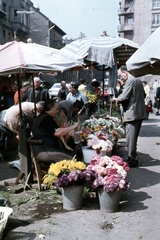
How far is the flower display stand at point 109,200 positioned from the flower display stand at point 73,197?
29cm

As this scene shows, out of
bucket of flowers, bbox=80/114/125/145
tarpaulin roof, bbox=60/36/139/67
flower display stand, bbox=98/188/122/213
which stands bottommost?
flower display stand, bbox=98/188/122/213

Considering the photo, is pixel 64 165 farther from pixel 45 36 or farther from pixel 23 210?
pixel 45 36

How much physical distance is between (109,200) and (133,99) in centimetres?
310

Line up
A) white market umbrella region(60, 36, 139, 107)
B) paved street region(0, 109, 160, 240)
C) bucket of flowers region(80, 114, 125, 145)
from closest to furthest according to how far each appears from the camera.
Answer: paved street region(0, 109, 160, 240)
bucket of flowers region(80, 114, 125, 145)
white market umbrella region(60, 36, 139, 107)

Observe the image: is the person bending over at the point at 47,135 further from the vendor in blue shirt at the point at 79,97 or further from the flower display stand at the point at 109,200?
the vendor in blue shirt at the point at 79,97

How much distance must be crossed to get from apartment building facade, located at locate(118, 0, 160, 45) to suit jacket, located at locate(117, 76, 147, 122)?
82.0 m

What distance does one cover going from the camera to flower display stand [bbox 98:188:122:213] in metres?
5.55

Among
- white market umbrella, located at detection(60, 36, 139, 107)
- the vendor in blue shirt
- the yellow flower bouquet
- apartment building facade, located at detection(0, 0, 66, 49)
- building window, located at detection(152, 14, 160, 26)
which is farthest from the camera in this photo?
building window, located at detection(152, 14, 160, 26)

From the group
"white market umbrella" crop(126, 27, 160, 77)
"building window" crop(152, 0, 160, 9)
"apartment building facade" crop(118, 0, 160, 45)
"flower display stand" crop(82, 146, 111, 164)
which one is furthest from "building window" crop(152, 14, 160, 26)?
"flower display stand" crop(82, 146, 111, 164)

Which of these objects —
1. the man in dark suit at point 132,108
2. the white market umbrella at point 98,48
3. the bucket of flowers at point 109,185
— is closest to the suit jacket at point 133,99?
the man in dark suit at point 132,108

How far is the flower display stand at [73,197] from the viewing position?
18.5 ft

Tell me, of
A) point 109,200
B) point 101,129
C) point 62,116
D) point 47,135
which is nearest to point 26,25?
point 62,116

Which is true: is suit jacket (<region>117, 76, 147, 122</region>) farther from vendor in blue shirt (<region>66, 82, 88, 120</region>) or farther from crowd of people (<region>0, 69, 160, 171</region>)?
vendor in blue shirt (<region>66, 82, 88, 120</region>)

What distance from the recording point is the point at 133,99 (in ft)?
26.7
